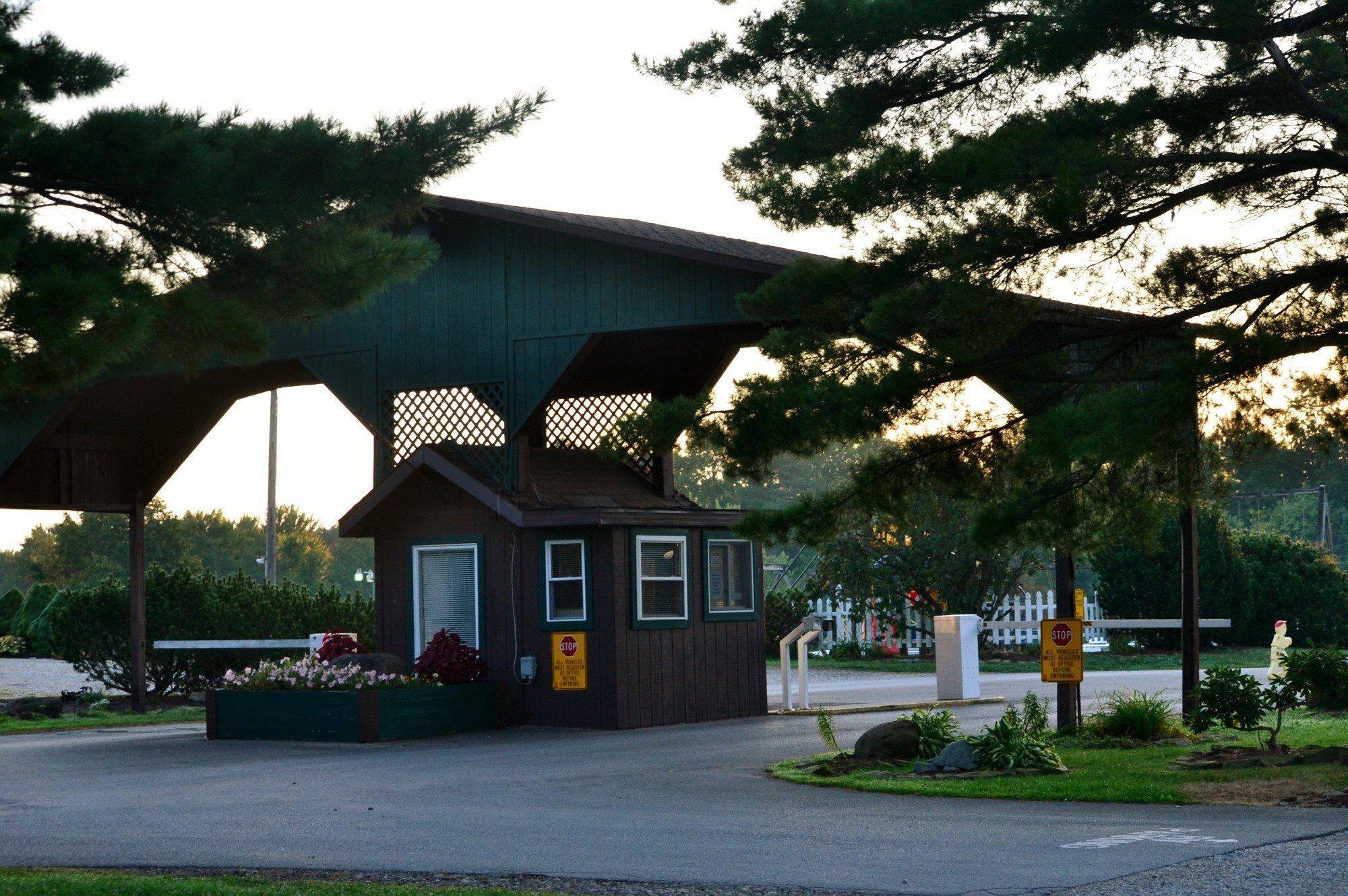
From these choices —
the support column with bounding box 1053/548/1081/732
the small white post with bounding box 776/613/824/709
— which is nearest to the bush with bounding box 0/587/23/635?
the small white post with bounding box 776/613/824/709

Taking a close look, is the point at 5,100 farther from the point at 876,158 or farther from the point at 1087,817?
the point at 1087,817

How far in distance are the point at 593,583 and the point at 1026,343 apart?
7312mm

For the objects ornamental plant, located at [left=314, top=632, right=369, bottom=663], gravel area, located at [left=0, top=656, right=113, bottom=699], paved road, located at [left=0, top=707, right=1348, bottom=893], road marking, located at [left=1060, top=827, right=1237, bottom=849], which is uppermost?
ornamental plant, located at [left=314, top=632, right=369, bottom=663]

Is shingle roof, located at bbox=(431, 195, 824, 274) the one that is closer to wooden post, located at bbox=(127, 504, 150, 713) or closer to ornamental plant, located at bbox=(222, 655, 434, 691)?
ornamental plant, located at bbox=(222, 655, 434, 691)

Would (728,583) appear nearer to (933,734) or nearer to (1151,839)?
(933,734)

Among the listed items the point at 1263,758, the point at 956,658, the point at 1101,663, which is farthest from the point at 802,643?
the point at 1101,663

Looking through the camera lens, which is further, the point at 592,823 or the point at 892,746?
the point at 892,746

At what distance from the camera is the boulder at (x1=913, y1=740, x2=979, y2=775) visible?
12312 millimetres

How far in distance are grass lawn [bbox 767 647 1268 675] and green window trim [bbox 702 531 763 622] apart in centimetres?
976

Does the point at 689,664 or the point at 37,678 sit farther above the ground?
the point at 689,664

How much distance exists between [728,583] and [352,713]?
506 cm

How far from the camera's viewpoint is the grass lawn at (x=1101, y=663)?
2848 cm

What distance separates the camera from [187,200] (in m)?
10.4

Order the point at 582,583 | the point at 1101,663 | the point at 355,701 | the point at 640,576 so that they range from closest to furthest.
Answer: the point at 355,701 → the point at 582,583 → the point at 640,576 → the point at 1101,663
